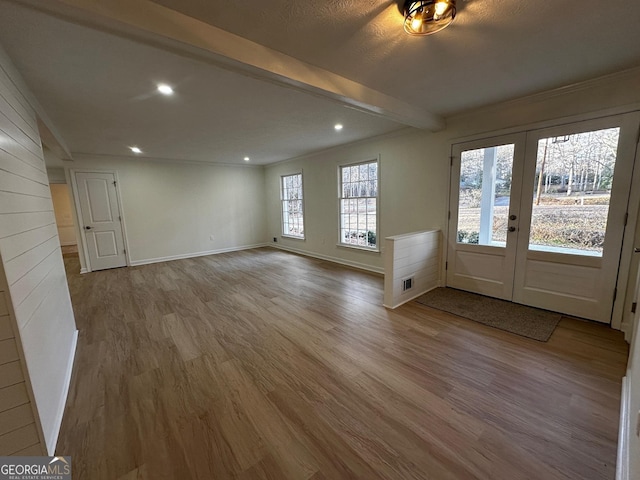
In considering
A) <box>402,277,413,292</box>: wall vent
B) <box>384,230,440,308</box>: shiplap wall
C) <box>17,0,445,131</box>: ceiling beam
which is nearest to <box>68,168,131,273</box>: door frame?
<box>17,0,445,131</box>: ceiling beam

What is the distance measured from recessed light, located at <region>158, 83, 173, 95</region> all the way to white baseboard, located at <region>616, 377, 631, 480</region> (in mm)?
3888

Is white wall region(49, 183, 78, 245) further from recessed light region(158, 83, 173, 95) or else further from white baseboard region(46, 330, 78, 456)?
recessed light region(158, 83, 173, 95)

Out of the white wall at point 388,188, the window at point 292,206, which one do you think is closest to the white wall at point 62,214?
the window at point 292,206

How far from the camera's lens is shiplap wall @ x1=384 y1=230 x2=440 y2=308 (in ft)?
10.4

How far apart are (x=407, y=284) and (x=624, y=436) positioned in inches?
83.9

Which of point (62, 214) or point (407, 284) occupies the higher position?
point (62, 214)

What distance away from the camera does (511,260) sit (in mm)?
3201

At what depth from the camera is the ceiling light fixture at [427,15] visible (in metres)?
1.49

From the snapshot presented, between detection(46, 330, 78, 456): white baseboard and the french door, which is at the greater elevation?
the french door

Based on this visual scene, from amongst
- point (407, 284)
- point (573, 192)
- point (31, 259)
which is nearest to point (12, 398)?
point (31, 259)

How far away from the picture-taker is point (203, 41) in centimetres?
161

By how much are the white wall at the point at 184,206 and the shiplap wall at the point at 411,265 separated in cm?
521

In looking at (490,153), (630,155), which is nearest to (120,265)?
(490,153)

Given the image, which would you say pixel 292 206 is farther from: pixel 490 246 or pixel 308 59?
pixel 308 59
